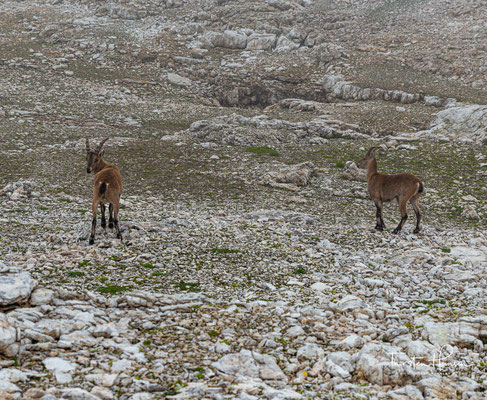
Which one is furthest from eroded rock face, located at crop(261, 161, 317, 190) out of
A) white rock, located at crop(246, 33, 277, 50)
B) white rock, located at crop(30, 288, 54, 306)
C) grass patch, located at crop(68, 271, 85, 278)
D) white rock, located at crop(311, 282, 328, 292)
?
white rock, located at crop(246, 33, 277, 50)

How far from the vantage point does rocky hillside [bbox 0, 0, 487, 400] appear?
588cm

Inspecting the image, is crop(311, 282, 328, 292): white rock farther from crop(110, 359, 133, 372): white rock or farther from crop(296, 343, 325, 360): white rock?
crop(110, 359, 133, 372): white rock

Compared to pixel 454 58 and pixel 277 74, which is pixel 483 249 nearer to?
pixel 277 74

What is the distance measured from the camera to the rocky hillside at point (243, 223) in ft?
19.3

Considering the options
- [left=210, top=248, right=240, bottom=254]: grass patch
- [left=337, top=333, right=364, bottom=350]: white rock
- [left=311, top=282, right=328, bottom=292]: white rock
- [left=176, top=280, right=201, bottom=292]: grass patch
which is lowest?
[left=337, top=333, right=364, bottom=350]: white rock

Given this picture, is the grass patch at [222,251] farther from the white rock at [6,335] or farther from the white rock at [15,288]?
the white rock at [6,335]

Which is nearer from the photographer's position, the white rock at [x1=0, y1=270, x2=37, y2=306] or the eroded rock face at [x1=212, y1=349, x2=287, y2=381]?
the eroded rock face at [x1=212, y1=349, x2=287, y2=381]

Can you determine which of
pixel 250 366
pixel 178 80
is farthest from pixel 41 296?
pixel 178 80

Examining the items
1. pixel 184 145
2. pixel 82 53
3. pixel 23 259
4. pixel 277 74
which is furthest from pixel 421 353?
pixel 82 53

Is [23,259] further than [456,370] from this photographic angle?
Yes

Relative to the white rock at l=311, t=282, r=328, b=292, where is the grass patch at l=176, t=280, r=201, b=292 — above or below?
below

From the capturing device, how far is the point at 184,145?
24000mm

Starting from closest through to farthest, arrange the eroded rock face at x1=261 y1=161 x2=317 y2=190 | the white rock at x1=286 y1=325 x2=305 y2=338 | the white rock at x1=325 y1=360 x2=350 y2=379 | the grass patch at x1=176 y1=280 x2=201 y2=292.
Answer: the white rock at x1=325 y1=360 x2=350 y2=379 < the white rock at x1=286 y1=325 x2=305 y2=338 < the grass patch at x1=176 y1=280 x2=201 y2=292 < the eroded rock face at x1=261 y1=161 x2=317 y2=190

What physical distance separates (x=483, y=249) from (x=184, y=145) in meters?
16.6
